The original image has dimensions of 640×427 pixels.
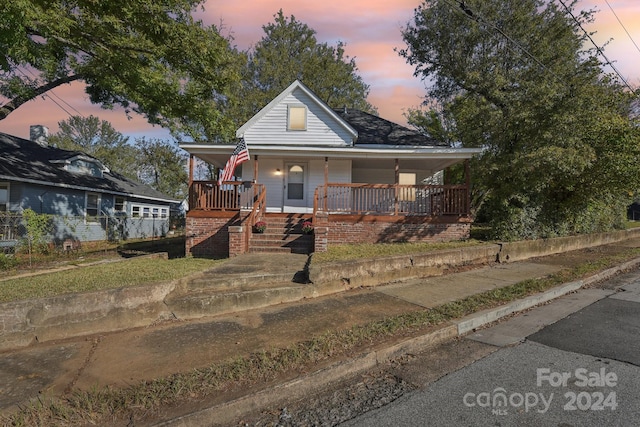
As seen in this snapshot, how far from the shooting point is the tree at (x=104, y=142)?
160ft

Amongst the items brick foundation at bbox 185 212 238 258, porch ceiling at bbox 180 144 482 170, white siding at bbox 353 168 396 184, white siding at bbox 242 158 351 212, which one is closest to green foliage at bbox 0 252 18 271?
brick foundation at bbox 185 212 238 258

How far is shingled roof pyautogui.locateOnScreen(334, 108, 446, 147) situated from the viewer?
553 inches

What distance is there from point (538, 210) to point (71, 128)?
62.5m

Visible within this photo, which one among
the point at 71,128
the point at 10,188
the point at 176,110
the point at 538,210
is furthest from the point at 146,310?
the point at 71,128

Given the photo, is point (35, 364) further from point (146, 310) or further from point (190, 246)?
point (190, 246)

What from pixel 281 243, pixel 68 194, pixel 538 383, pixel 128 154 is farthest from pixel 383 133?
pixel 128 154

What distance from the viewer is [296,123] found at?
46.3ft

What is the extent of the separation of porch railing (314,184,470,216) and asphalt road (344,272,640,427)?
6.49m

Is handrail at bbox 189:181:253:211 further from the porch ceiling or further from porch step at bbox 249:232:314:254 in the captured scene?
porch step at bbox 249:232:314:254

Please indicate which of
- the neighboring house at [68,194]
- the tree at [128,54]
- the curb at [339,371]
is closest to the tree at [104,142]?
the neighboring house at [68,194]

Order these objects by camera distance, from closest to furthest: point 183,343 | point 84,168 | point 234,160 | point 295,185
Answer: point 183,343
point 234,160
point 295,185
point 84,168

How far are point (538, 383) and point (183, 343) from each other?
386 centimetres

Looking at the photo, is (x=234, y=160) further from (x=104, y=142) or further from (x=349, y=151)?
(x=104, y=142)

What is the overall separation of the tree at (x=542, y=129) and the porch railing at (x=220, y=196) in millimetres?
7652
